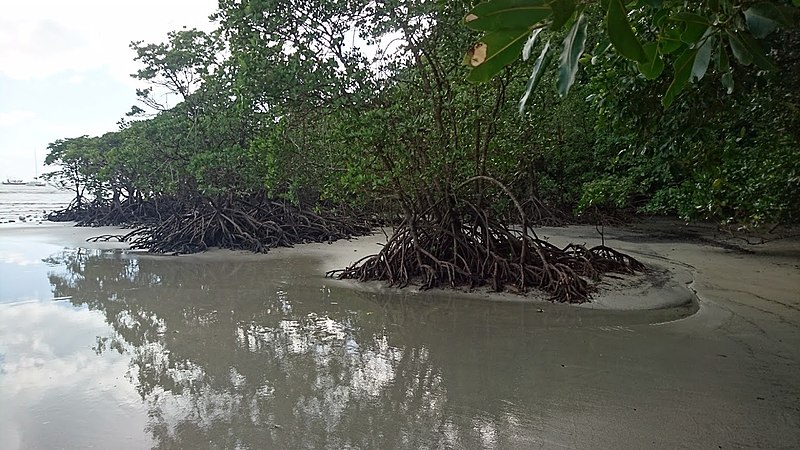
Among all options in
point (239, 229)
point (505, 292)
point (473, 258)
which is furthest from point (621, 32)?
point (239, 229)

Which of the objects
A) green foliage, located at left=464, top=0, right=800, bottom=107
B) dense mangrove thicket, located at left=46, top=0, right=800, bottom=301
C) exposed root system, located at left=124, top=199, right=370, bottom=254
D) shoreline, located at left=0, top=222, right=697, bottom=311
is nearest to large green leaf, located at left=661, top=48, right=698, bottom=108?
green foliage, located at left=464, top=0, right=800, bottom=107

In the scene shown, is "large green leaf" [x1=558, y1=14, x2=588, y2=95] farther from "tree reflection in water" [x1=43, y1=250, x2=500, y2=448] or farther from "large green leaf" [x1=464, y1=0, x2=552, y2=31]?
"tree reflection in water" [x1=43, y1=250, x2=500, y2=448]

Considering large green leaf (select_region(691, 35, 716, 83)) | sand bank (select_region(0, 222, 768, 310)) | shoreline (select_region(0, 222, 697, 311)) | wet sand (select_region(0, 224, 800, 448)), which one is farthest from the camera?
sand bank (select_region(0, 222, 768, 310))

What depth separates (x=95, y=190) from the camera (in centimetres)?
1698

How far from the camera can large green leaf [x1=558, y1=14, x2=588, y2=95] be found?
94cm

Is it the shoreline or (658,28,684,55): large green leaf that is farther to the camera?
the shoreline

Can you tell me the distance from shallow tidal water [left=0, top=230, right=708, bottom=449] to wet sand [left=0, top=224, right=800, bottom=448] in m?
0.02

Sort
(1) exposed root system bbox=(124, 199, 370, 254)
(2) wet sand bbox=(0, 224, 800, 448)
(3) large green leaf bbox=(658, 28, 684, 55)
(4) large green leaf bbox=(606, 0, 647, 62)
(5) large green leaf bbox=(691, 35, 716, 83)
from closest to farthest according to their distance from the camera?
(4) large green leaf bbox=(606, 0, 647, 62) → (5) large green leaf bbox=(691, 35, 716, 83) → (3) large green leaf bbox=(658, 28, 684, 55) → (2) wet sand bbox=(0, 224, 800, 448) → (1) exposed root system bbox=(124, 199, 370, 254)

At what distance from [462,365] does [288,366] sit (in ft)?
3.90

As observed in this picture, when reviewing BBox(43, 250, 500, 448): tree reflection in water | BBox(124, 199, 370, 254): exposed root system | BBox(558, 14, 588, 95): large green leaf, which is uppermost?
BBox(558, 14, 588, 95): large green leaf

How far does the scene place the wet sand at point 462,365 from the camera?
8.87ft

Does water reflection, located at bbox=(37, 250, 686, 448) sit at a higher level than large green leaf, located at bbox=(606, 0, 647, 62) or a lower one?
lower

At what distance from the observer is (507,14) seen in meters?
0.92

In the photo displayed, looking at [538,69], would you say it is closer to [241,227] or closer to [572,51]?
[572,51]
